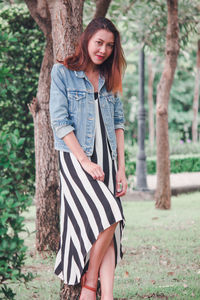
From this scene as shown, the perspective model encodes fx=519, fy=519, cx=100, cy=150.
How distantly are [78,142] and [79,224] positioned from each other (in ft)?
1.87

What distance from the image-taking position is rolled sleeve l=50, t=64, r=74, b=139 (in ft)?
11.7

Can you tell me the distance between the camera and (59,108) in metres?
3.57

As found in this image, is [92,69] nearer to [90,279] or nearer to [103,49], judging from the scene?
A: [103,49]

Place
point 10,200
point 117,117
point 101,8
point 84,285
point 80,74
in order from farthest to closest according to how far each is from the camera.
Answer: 1. point 101,8
2. point 117,117
3. point 80,74
4. point 84,285
5. point 10,200

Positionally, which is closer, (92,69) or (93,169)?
(93,169)

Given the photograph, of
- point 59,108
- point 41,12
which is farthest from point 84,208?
point 41,12

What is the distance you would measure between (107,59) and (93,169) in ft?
2.92

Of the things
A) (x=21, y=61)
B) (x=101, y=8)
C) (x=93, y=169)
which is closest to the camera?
(x=93, y=169)

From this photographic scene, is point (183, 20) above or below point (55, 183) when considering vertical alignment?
above

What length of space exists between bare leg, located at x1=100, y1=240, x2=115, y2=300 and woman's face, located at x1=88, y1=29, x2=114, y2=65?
4.49 ft

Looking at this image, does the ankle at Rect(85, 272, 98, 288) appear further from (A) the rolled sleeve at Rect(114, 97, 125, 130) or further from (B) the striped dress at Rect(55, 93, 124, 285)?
(A) the rolled sleeve at Rect(114, 97, 125, 130)

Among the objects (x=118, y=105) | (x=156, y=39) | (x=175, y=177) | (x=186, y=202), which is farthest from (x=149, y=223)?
(x=175, y=177)

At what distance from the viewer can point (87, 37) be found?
3717 mm

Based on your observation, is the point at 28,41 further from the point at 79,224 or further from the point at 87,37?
the point at 79,224
